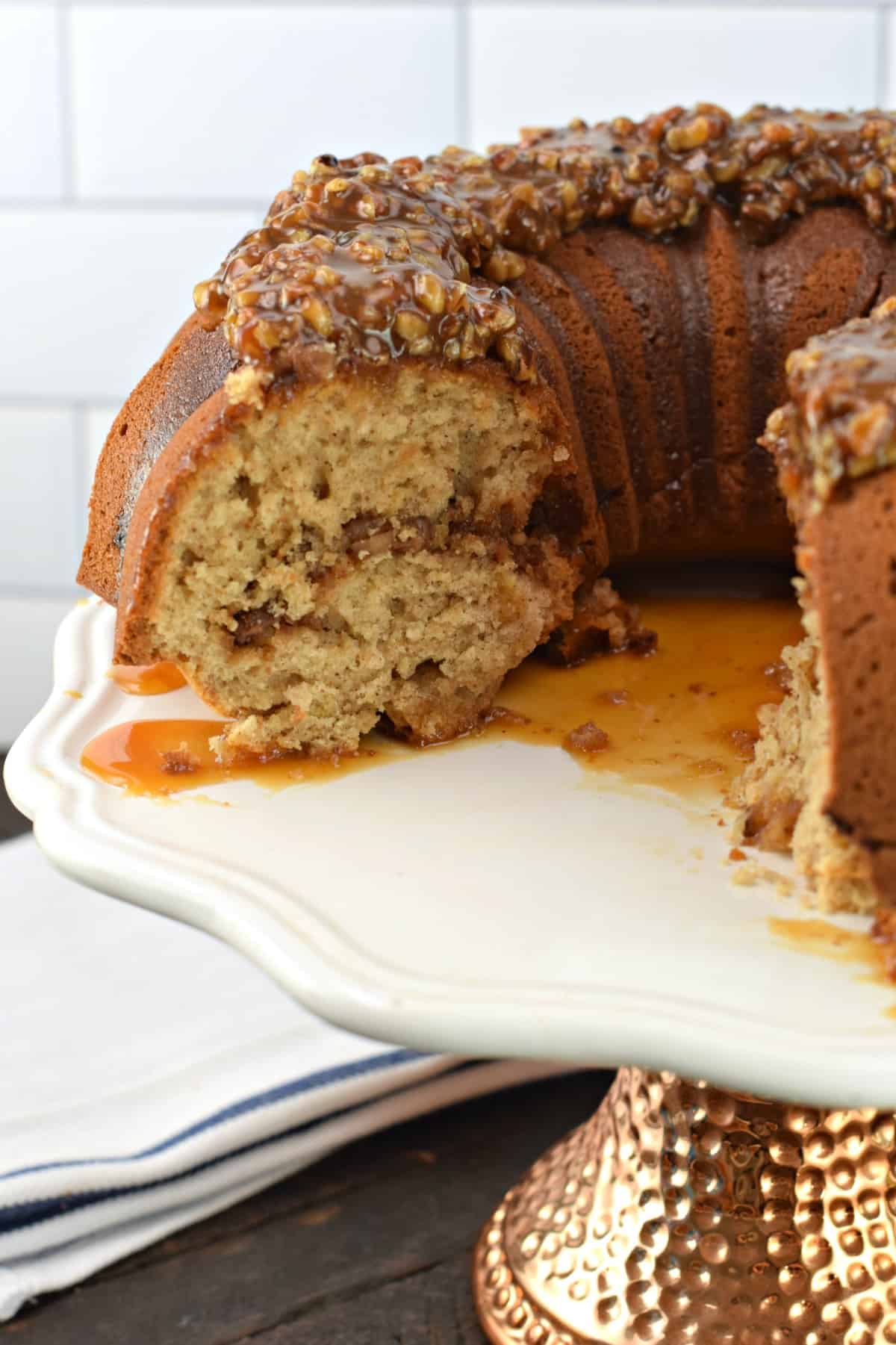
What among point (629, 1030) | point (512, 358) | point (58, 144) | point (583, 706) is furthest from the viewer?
point (58, 144)

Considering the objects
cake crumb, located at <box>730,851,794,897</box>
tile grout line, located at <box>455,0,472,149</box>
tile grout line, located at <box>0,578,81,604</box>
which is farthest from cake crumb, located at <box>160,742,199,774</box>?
tile grout line, located at <box>0,578,81,604</box>

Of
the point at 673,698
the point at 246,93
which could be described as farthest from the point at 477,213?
the point at 246,93

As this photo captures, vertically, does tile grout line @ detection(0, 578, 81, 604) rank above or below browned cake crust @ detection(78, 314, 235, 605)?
below

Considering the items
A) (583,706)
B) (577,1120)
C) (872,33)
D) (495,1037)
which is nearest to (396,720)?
(583,706)

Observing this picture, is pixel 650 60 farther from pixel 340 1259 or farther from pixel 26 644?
pixel 340 1259

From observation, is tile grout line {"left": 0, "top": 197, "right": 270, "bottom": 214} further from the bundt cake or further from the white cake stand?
the white cake stand

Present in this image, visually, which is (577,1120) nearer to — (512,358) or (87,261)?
(512,358)
